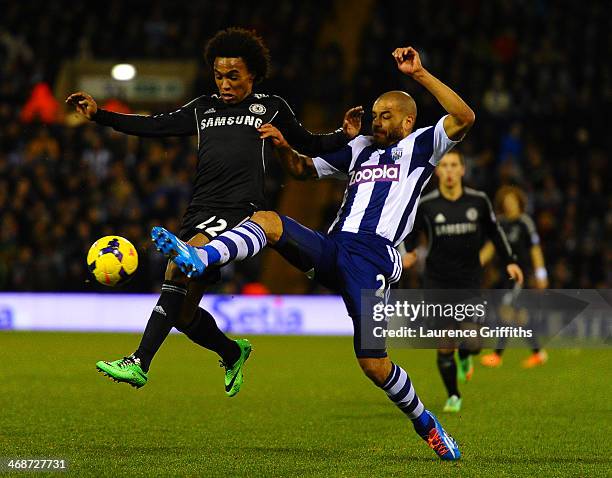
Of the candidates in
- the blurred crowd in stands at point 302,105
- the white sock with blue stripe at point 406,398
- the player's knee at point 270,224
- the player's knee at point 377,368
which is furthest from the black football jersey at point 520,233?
the player's knee at point 270,224

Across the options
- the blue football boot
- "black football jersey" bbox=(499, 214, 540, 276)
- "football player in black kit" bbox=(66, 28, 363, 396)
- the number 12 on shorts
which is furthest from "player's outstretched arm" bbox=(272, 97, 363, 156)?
"black football jersey" bbox=(499, 214, 540, 276)

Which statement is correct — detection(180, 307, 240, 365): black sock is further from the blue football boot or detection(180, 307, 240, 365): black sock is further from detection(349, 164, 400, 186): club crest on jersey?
the blue football boot

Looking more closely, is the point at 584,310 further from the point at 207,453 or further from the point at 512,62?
the point at 207,453

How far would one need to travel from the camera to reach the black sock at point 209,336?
7285 millimetres

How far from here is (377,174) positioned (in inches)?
271

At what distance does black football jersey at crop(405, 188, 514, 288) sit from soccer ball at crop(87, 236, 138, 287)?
3.71 metres

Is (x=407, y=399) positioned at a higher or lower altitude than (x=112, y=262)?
lower

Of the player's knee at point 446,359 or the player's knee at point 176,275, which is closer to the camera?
the player's knee at point 176,275

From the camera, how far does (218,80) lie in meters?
7.16

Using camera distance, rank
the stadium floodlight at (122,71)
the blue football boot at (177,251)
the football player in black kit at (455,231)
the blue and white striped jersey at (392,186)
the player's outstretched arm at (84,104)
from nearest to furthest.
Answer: the blue football boot at (177,251) → the blue and white striped jersey at (392,186) → the player's outstretched arm at (84,104) → the football player in black kit at (455,231) → the stadium floodlight at (122,71)

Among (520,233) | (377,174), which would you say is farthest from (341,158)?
(520,233)

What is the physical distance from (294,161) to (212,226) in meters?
0.75

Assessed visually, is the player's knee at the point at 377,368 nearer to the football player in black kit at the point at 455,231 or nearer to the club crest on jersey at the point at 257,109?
the club crest on jersey at the point at 257,109

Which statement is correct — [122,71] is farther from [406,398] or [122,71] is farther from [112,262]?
[406,398]
